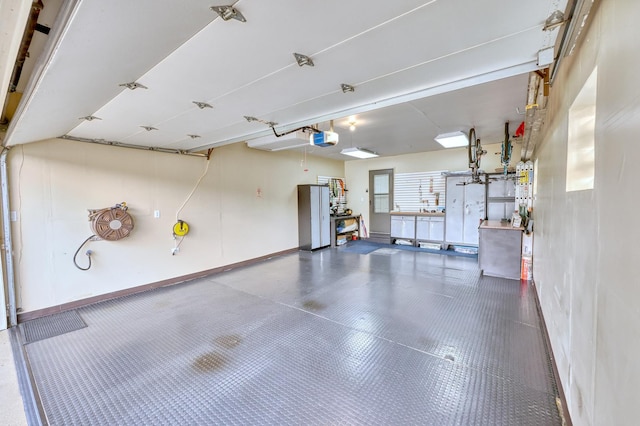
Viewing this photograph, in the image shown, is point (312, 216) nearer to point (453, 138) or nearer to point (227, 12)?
point (453, 138)

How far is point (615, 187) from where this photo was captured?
0.97 meters

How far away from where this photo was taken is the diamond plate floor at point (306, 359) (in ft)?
5.83

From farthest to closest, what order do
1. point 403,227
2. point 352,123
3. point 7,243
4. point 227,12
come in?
point 403,227
point 352,123
point 7,243
point 227,12

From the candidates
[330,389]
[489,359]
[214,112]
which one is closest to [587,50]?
[489,359]

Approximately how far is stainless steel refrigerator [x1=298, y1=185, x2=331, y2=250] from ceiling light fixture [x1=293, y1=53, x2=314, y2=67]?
4978mm

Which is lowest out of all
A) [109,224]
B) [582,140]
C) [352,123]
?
[109,224]

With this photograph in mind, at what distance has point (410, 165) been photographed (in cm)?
741

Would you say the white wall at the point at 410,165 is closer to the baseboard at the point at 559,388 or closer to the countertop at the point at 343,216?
the countertop at the point at 343,216

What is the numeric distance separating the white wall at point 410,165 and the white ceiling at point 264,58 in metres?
3.74

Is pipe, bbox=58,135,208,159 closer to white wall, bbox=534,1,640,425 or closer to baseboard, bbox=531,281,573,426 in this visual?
white wall, bbox=534,1,640,425

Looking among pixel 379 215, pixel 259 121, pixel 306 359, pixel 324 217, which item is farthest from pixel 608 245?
pixel 379 215

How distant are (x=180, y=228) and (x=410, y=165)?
19.7 ft

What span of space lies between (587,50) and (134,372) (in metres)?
3.81

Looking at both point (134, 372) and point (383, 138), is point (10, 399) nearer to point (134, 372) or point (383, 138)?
point (134, 372)
